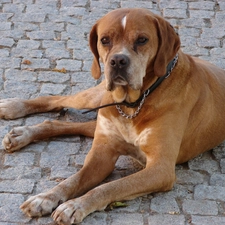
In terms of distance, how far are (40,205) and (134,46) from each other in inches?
58.4

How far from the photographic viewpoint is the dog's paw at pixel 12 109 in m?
6.75

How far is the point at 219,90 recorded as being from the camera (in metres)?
6.22

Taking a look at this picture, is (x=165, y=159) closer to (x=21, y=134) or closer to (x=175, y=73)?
(x=175, y=73)

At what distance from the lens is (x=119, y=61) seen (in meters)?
5.41

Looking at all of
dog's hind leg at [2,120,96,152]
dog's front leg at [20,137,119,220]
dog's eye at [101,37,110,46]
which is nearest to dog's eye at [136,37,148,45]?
dog's eye at [101,37,110,46]

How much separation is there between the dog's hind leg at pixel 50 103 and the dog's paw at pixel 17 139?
1.55 feet

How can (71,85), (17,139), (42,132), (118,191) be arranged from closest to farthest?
(118,191) < (17,139) < (42,132) < (71,85)

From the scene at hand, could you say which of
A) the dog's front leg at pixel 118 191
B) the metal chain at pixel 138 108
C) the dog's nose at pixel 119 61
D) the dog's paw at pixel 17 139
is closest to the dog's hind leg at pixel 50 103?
the dog's paw at pixel 17 139

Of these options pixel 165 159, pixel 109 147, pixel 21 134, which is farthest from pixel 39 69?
pixel 165 159

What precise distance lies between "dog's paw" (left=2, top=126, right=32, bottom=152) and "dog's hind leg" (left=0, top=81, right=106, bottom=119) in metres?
0.47

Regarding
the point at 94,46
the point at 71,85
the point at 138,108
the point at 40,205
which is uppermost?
the point at 94,46

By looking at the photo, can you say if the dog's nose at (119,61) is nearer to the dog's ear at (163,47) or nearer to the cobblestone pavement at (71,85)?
the dog's ear at (163,47)

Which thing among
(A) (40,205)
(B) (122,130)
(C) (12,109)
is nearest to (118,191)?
(A) (40,205)

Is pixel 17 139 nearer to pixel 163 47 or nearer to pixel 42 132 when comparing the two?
pixel 42 132
